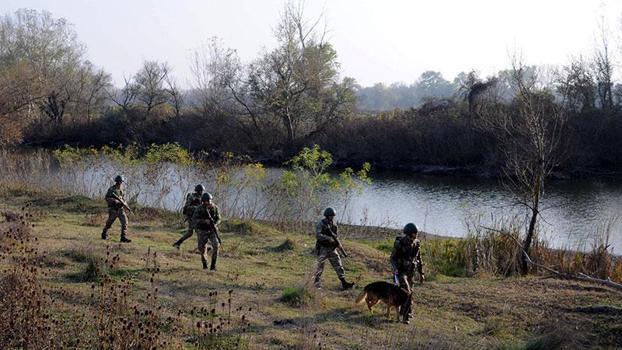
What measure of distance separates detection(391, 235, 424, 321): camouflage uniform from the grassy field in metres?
0.74

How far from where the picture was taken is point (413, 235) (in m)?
10.9

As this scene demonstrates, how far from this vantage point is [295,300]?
35.6 feet

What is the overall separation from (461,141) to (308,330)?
140ft

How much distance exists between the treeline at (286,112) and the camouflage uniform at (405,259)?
94.0 feet

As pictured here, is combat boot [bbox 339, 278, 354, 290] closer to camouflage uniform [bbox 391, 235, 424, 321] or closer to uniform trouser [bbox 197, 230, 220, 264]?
camouflage uniform [bbox 391, 235, 424, 321]

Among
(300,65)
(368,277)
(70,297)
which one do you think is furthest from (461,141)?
(70,297)

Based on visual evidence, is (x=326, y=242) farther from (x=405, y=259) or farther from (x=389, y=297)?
(x=389, y=297)

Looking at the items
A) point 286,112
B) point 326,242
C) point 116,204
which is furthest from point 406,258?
point 286,112

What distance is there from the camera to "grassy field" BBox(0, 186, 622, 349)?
877 centimetres

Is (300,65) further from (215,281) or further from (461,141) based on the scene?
(215,281)

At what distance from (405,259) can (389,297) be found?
924 mm

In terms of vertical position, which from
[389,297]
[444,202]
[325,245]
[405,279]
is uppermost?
[444,202]

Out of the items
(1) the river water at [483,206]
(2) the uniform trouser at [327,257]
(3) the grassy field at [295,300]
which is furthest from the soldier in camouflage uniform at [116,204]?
(1) the river water at [483,206]

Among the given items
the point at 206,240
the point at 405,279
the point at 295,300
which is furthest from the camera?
the point at 206,240
